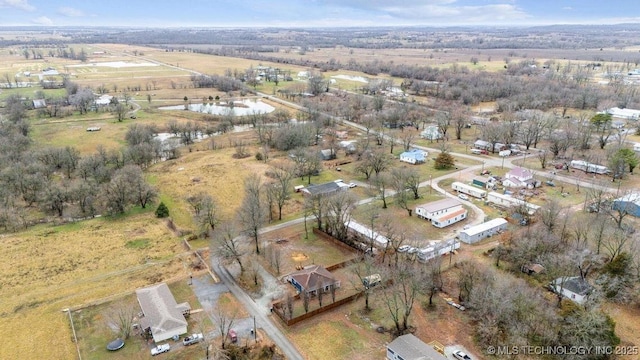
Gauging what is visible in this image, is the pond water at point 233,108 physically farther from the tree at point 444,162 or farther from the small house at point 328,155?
the tree at point 444,162

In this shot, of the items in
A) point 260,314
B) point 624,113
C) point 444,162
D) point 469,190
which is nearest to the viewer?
point 260,314

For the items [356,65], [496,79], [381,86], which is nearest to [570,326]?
[381,86]

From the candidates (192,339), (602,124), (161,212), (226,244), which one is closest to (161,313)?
(192,339)

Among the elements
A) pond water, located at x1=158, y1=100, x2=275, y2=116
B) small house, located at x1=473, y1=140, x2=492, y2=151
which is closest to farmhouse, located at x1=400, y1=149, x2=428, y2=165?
small house, located at x1=473, y1=140, x2=492, y2=151

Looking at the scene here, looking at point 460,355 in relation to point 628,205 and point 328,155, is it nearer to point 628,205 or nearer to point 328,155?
point 628,205

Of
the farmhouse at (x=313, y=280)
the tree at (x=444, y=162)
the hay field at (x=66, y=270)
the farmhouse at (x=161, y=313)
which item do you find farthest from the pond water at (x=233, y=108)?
the farmhouse at (x=313, y=280)

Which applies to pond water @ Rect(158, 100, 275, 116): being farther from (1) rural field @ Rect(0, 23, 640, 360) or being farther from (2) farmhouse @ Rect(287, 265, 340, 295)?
(2) farmhouse @ Rect(287, 265, 340, 295)
